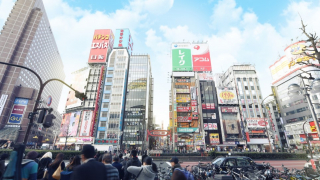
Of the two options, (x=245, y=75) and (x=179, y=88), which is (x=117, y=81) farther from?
(x=245, y=75)

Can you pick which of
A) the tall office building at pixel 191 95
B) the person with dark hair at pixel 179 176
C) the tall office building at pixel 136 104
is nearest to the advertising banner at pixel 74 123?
the tall office building at pixel 136 104

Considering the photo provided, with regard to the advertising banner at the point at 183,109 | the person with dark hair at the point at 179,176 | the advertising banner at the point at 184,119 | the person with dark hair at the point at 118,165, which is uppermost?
the advertising banner at the point at 183,109

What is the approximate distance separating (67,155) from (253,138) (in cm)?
5097

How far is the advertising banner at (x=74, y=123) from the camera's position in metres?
50.4

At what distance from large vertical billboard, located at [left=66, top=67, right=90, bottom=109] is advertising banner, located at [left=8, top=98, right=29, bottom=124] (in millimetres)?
13213

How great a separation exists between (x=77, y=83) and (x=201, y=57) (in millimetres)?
53190

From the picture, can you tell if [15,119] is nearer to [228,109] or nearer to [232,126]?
[228,109]

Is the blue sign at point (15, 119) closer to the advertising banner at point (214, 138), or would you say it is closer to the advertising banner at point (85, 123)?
the advertising banner at point (85, 123)

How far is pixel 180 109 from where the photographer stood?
4819 centimetres

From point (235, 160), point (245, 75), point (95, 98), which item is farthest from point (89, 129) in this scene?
point (245, 75)

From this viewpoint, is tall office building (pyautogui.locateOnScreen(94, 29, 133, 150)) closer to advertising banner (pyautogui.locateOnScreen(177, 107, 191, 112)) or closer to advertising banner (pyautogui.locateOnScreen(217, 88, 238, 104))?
advertising banner (pyautogui.locateOnScreen(177, 107, 191, 112))

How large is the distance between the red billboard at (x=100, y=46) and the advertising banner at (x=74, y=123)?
75.1 feet

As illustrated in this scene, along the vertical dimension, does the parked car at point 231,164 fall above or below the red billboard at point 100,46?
below

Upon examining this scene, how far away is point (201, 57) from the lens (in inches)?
2299
